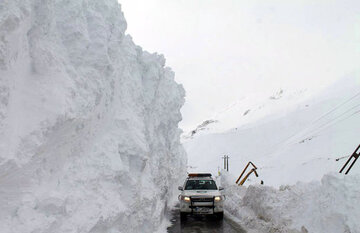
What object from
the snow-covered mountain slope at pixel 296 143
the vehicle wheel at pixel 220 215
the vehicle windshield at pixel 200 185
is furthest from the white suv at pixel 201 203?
the snow-covered mountain slope at pixel 296 143

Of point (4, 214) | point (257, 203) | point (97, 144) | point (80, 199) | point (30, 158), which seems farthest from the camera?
point (257, 203)

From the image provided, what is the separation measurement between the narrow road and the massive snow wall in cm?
164

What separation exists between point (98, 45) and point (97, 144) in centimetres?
229

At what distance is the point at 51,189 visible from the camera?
5254mm

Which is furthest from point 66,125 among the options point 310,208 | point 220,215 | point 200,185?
point 200,185

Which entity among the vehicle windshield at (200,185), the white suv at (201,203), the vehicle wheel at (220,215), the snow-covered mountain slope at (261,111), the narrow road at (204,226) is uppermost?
the snow-covered mountain slope at (261,111)

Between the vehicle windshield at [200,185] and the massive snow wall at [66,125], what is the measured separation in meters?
4.99

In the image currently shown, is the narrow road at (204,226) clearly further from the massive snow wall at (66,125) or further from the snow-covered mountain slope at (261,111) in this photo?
the snow-covered mountain slope at (261,111)

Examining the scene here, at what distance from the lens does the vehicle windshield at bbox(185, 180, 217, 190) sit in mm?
14469

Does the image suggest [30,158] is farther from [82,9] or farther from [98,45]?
[82,9]

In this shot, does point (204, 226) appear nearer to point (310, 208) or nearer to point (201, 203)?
point (201, 203)

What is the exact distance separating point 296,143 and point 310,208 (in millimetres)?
51105

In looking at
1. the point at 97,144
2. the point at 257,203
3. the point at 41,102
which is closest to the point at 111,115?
the point at 97,144

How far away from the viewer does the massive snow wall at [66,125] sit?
4.57 metres
